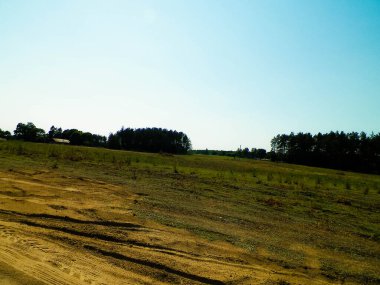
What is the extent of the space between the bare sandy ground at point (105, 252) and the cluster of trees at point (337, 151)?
71.9 m

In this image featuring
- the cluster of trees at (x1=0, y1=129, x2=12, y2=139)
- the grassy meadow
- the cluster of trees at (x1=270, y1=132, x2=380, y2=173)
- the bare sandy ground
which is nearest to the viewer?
the bare sandy ground

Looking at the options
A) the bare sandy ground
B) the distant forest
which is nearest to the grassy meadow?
the bare sandy ground

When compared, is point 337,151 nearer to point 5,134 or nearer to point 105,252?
point 105,252

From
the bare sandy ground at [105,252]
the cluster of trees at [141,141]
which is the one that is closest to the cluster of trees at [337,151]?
the cluster of trees at [141,141]

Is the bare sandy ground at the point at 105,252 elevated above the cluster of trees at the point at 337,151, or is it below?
below

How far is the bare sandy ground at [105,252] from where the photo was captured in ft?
14.0

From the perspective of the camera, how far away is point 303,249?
6.61m

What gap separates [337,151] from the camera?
73312 millimetres

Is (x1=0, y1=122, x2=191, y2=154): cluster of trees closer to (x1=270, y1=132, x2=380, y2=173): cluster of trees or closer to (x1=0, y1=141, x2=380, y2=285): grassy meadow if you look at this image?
(x1=270, y1=132, x2=380, y2=173): cluster of trees

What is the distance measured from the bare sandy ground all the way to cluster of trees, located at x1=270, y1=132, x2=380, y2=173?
71914mm

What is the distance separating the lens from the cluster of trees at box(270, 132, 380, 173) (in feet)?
231

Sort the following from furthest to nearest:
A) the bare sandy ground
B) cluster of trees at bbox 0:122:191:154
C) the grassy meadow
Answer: cluster of trees at bbox 0:122:191:154
the grassy meadow
the bare sandy ground

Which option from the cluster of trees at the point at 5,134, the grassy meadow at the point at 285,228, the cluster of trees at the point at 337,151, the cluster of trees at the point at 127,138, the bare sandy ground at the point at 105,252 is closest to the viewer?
the bare sandy ground at the point at 105,252

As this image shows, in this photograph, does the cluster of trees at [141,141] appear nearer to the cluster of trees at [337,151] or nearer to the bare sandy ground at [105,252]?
the cluster of trees at [337,151]
